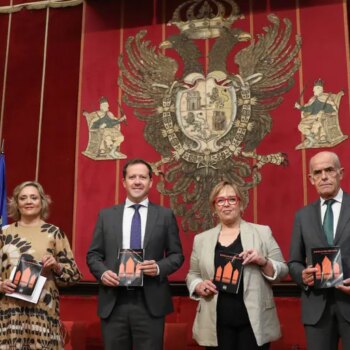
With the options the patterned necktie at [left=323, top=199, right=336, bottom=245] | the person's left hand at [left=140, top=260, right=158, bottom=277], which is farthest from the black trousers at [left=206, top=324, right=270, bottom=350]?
the patterned necktie at [left=323, top=199, right=336, bottom=245]

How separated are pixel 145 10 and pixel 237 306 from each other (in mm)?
3236

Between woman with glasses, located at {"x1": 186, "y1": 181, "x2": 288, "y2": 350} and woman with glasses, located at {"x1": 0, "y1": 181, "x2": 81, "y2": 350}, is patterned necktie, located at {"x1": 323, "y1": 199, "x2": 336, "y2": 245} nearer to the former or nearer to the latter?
woman with glasses, located at {"x1": 186, "y1": 181, "x2": 288, "y2": 350}

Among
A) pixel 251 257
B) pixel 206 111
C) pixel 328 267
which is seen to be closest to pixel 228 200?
pixel 251 257

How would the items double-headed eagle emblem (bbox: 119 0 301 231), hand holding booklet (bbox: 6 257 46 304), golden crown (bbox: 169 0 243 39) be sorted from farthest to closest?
golden crown (bbox: 169 0 243 39), double-headed eagle emblem (bbox: 119 0 301 231), hand holding booklet (bbox: 6 257 46 304)

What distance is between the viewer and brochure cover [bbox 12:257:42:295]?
281 cm

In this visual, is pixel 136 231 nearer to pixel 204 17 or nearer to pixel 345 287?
A: pixel 345 287

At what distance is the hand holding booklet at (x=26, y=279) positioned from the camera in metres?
2.81

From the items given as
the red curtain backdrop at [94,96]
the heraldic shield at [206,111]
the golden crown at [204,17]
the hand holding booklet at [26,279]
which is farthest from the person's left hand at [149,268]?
the golden crown at [204,17]

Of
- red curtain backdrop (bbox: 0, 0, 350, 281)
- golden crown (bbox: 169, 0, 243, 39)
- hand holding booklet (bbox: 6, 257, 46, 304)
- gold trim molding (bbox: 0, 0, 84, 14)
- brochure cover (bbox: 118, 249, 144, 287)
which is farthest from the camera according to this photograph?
gold trim molding (bbox: 0, 0, 84, 14)

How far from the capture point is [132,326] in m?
2.71

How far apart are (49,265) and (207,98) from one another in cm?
224

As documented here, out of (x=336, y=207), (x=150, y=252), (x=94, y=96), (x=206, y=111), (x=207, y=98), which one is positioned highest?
(x=94, y=96)

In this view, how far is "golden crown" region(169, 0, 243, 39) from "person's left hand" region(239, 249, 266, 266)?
102 inches

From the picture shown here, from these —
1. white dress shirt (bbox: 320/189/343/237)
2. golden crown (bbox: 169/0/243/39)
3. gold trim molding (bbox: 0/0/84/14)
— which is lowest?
white dress shirt (bbox: 320/189/343/237)
